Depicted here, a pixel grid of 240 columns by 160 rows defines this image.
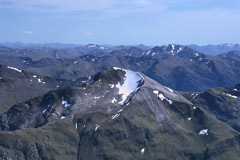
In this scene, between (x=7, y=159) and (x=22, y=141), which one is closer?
(x=7, y=159)

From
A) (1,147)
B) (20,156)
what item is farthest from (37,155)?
(1,147)

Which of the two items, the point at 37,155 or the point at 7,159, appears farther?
the point at 37,155

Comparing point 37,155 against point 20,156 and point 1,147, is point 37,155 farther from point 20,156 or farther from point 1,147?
point 1,147

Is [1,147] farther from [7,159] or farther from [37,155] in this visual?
[37,155]

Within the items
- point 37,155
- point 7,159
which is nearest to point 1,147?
point 7,159
